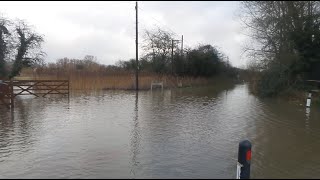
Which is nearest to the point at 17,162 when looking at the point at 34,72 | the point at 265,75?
the point at 265,75

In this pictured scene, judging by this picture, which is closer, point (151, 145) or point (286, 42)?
point (151, 145)

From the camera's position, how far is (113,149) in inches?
335

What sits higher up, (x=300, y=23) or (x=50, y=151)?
(x=300, y=23)

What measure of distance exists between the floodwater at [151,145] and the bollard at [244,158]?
3.27ft

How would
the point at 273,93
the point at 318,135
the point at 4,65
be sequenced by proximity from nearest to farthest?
the point at 318,135, the point at 273,93, the point at 4,65

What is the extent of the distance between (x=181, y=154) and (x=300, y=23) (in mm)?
19670

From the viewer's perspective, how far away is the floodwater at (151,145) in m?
6.72

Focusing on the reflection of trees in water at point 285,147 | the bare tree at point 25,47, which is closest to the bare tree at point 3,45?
the bare tree at point 25,47

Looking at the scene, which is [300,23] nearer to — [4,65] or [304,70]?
[304,70]

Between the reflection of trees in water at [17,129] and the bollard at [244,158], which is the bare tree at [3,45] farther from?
the bollard at [244,158]

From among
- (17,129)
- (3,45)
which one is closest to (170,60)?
(3,45)

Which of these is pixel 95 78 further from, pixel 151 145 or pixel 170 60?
A: pixel 151 145

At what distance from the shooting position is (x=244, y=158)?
5078 mm

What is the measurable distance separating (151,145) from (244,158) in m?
4.18
